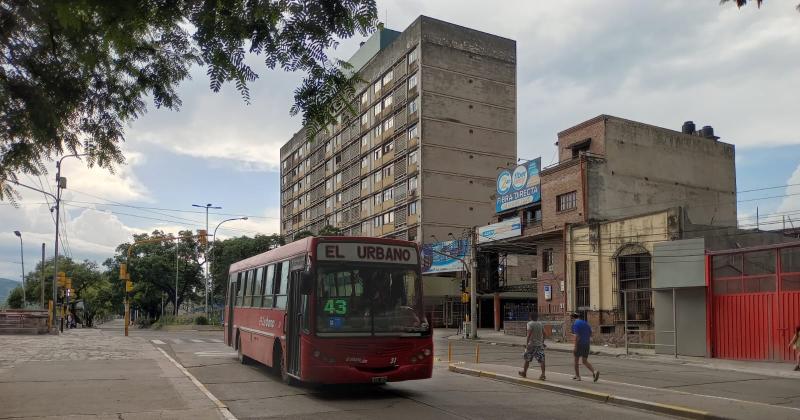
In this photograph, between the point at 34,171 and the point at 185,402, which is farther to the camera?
the point at 185,402

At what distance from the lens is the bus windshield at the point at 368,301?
12.3 meters

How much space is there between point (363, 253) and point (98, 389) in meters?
6.01

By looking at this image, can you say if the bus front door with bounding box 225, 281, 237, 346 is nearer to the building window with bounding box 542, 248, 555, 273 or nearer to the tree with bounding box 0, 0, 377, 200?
the tree with bounding box 0, 0, 377, 200

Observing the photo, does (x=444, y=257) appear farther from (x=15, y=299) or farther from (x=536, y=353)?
(x=15, y=299)

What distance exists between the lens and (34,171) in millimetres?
7777

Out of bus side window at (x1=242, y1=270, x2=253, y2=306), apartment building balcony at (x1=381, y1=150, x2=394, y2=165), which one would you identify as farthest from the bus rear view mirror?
apartment building balcony at (x1=381, y1=150, x2=394, y2=165)

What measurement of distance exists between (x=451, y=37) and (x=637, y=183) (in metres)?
29.9

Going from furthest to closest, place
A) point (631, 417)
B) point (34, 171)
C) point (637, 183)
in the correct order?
point (637, 183), point (631, 417), point (34, 171)

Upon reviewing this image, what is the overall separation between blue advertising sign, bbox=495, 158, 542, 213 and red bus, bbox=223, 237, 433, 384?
31.9 meters

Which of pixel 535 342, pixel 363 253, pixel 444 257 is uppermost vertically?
pixel 444 257

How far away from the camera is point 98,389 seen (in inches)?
529

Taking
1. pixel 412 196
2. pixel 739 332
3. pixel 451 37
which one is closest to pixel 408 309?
pixel 739 332

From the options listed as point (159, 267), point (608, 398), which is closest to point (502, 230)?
point (608, 398)

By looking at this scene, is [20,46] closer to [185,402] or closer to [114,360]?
[185,402]
